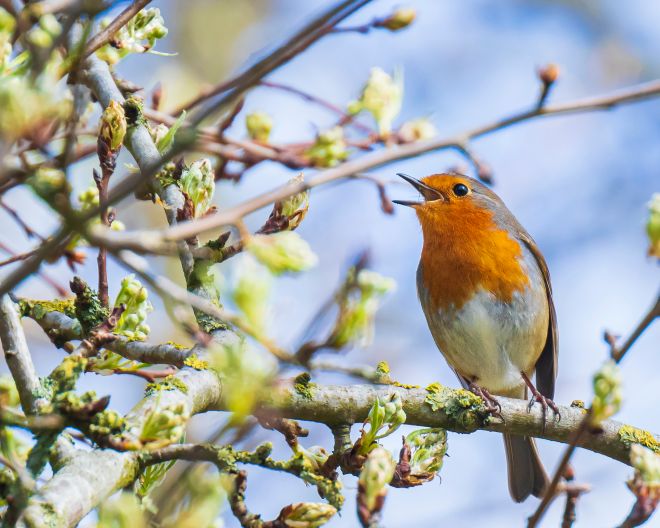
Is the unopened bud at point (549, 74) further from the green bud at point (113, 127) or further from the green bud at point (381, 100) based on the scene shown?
the green bud at point (113, 127)

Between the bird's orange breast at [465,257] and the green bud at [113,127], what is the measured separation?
294 cm

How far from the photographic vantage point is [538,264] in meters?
5.07

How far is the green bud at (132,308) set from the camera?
6.96 feet

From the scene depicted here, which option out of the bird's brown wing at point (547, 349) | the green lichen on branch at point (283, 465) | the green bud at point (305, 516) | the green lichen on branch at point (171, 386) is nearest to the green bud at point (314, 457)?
the green lichen on branch at point (283, 465)

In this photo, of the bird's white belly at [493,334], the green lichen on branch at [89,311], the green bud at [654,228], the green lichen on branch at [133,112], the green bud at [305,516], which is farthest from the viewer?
the bird's white belly at [493,334]

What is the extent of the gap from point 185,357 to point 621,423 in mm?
1635

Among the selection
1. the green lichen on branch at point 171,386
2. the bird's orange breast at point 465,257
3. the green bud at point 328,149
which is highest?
the green bud at point 328,149

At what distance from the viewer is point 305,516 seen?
1861 millimetres

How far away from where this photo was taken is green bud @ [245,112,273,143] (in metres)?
1.70

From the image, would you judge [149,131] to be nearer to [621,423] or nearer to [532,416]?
[532,416]

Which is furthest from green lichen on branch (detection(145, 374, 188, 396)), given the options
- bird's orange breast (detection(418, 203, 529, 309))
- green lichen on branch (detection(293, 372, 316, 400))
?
bird's orange breast (detection(418, 203, 529, 309))

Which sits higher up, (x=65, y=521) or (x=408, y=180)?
(x=65, y=521)

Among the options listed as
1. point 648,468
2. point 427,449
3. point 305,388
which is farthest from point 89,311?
point 648,468

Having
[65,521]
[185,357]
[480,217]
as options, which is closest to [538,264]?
[480,217]
